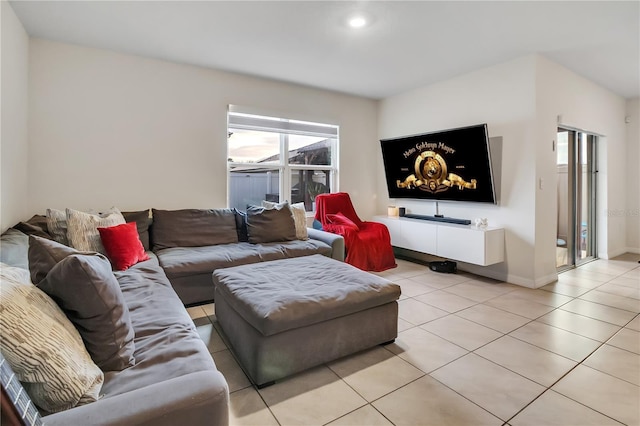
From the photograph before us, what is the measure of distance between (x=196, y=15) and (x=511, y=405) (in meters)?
3.37

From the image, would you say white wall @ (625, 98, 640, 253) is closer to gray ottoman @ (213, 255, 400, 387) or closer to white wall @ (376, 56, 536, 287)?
white wall @ (376, 56, 536, 287)

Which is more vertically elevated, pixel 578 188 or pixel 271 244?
pixel 578 188

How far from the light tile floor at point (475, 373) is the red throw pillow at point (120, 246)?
0.69 meters

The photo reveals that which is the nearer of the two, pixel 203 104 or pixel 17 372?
pixel 17 372

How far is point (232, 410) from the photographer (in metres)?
1.63

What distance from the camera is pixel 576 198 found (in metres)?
4.41

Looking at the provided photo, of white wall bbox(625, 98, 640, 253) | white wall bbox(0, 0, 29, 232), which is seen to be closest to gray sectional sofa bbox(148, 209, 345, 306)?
white wall bbox(0, 0, 29, 232)

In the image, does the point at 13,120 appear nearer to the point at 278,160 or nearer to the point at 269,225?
the point at 269,225

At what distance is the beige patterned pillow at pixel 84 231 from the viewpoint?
2.59 m

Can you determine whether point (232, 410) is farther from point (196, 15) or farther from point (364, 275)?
point (196, 15)

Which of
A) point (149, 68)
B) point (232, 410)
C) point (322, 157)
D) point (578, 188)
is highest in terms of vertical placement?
point (149, 68)

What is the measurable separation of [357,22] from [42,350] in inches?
115

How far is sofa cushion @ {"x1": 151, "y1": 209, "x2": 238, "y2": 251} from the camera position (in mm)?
3359

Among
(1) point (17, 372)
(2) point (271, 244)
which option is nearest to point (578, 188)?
(2) point (271, 244)
